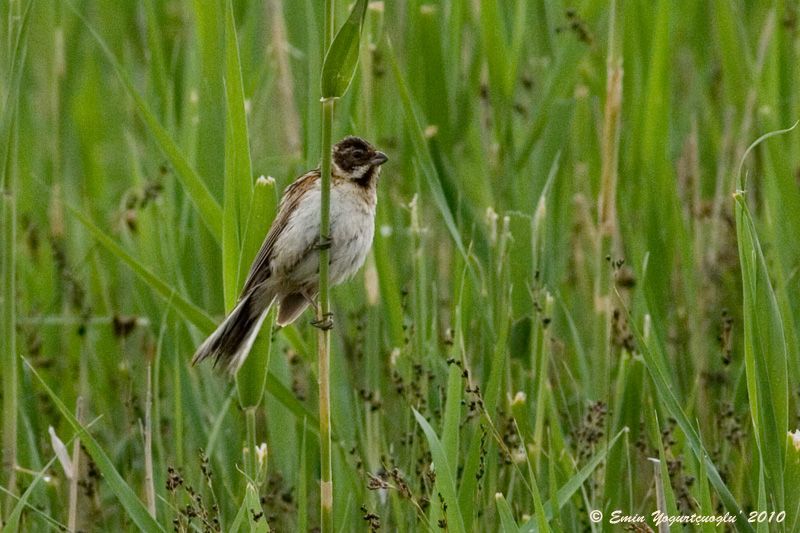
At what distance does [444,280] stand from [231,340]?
6.65 feet

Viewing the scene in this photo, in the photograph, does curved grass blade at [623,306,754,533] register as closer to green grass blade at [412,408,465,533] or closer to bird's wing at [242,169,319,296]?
green grass blade at [412,408,465,533]

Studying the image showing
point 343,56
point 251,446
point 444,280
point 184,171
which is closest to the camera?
point 343,56

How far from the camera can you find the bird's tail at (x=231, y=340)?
3.11 m

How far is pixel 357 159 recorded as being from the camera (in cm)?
390

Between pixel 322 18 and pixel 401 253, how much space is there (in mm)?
1384

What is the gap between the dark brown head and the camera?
12.7ft

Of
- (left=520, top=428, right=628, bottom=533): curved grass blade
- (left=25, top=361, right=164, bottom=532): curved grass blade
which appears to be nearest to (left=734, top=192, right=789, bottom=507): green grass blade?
(left=520, top=428, right=628, bottom=533): curved grass blade

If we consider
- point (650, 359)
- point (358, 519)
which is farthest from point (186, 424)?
point (650, 359)

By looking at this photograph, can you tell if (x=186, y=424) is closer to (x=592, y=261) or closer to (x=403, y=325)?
(x=403, y=325)

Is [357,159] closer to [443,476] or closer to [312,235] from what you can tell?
[312,235]

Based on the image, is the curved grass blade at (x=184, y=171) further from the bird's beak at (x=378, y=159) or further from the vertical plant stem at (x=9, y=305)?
the bird's beak at (x=378, y=159)

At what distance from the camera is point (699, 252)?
15.7 feet

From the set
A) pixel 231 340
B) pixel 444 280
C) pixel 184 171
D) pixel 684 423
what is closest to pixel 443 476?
pixel 684 423

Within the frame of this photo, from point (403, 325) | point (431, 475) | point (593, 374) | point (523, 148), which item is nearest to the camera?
point (431, 475)
